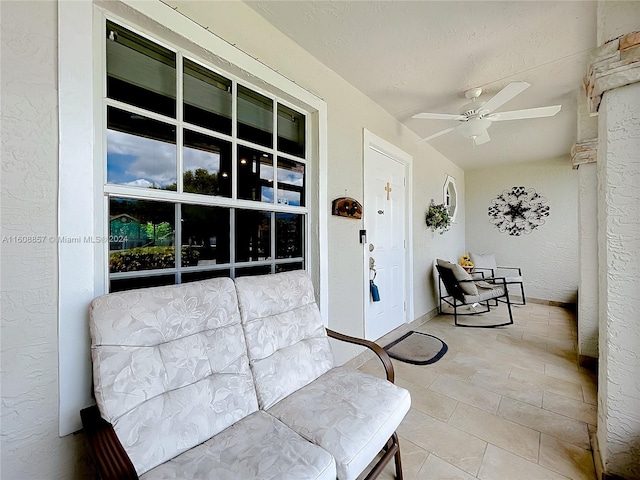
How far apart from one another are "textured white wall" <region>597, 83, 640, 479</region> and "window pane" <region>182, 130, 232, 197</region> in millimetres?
1956

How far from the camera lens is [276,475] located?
86 centimetres

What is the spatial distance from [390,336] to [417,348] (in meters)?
0.31

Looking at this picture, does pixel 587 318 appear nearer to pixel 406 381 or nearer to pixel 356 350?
pixel 406 381

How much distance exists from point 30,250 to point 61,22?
0.86 meters

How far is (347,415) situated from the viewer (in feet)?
3.71

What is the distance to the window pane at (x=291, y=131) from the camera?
194cm

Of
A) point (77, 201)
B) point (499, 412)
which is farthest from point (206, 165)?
point (499, 412)

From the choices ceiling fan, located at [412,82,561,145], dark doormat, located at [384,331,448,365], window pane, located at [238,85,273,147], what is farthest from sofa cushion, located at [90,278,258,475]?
ceiling fan, located at [412,82,561,145]

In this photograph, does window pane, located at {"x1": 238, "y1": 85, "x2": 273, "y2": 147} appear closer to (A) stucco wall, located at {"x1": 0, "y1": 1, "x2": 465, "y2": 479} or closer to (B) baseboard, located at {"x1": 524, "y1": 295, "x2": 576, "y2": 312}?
(A) stucco wall, located at {"x1": 0, "y1": 1, "x2": 465, "y2": 479}

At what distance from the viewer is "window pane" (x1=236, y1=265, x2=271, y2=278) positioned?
170 centimetres

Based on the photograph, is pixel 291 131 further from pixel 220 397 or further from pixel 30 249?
pixel 220 397

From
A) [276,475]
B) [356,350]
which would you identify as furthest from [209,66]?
[356,350]

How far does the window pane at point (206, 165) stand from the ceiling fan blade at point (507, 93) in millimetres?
1982

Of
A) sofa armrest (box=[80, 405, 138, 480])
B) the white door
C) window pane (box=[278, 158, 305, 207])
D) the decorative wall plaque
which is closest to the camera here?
sofa armrest (box=[80, 405, 138, 480])
